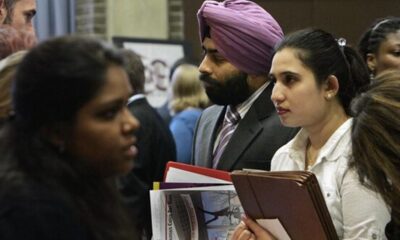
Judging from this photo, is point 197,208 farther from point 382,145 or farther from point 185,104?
point 185,104

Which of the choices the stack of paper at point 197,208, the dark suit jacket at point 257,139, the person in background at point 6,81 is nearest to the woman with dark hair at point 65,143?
the person in background at point 6,81

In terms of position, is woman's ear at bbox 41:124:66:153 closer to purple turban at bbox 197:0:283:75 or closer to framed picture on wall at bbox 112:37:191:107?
purple turban at bbox 197:0:283:75

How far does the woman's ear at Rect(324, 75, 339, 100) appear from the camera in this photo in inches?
87.1

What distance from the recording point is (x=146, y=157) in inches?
125

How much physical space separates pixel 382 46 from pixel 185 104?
84.8 inches

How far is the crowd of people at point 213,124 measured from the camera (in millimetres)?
1289

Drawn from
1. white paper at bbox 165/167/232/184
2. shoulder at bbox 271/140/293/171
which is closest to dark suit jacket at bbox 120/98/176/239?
white paper at bbox 165/167/232/184

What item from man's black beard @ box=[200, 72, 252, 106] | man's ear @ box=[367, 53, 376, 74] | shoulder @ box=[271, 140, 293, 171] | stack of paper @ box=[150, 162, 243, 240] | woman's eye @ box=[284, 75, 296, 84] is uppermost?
woman's eye @ box=[284, 75, 296, 84]

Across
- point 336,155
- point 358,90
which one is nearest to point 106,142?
point 336,155

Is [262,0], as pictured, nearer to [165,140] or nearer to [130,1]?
[130,1]

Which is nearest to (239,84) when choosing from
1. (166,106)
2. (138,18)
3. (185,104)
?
(185,104)

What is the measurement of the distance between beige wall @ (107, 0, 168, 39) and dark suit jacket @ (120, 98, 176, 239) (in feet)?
9.25

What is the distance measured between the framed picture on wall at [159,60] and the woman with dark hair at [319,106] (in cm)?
370

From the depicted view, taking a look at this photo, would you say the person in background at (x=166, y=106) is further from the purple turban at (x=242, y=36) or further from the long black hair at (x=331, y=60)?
the long black hair at (x=331, y=60)
